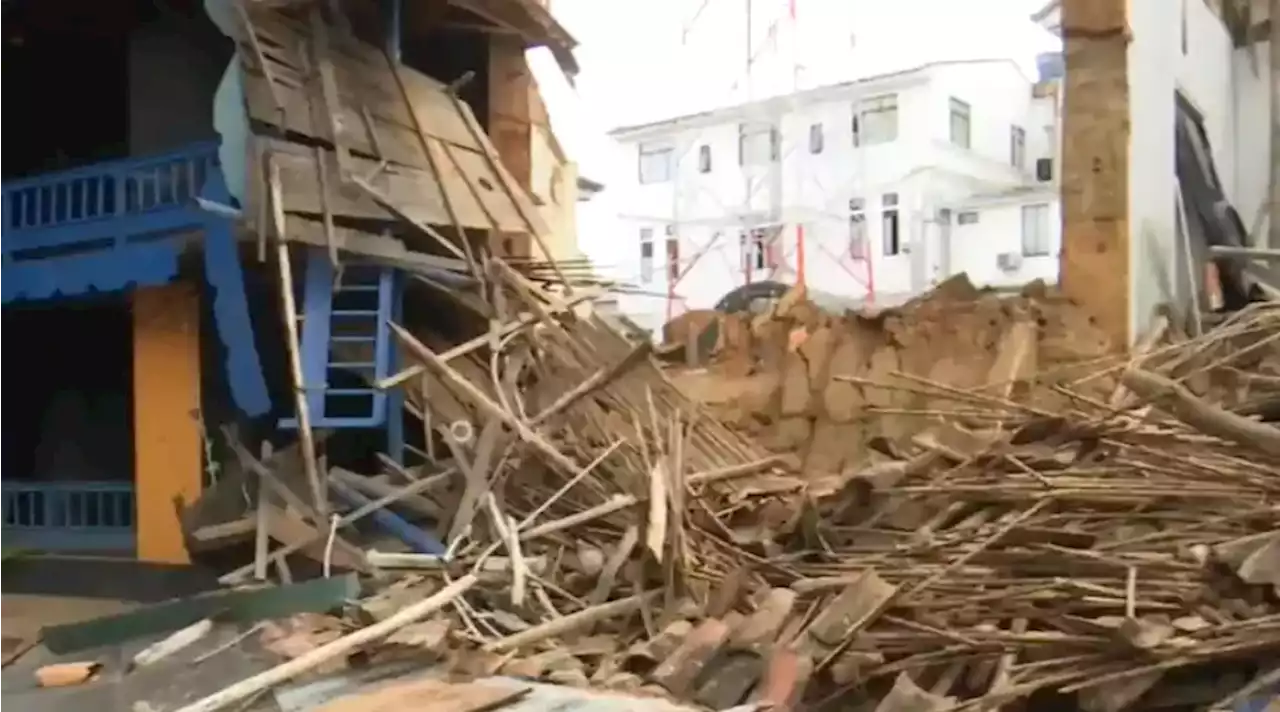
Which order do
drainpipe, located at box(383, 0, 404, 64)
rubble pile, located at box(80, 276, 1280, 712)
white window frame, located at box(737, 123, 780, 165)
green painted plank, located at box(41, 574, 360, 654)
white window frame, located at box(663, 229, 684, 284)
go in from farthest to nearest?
white window frame, located at box(737, 123, 780, 165)
white window frame, located at box(663, 229, 684, 284)
drainpipe, located at box(383, 0, 404, 64)
green painted plank, located at box(41, 574, 360, 654)
rubble pile, located at box(80, 276, 1280, 712)

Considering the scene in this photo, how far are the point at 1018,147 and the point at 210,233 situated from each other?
15.7 meters

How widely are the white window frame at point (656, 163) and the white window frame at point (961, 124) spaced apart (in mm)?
4924

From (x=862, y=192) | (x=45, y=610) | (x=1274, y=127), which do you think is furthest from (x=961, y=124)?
(x=45, y=610)

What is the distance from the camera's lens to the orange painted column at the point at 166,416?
29.2 ft

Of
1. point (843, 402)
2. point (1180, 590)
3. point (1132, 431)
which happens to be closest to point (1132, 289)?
point (843, 402)

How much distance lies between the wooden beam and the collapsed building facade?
4.56 m

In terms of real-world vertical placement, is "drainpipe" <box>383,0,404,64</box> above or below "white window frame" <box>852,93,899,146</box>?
below

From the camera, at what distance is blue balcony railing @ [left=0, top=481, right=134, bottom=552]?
9.40 m

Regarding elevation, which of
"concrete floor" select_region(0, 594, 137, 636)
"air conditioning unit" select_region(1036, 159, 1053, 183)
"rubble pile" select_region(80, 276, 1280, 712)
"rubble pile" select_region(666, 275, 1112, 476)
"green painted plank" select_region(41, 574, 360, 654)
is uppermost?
"air conditioning unit" select_region(1036, 159, 1053, 183)

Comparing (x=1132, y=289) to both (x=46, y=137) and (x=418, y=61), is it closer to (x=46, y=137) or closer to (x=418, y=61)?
(x=418, y=61)

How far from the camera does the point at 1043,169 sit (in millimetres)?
20531

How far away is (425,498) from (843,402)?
146 inches

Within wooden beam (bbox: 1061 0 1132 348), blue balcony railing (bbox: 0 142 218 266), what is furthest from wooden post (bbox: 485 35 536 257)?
wooden beam (bbox: 1061 0 1132 348)

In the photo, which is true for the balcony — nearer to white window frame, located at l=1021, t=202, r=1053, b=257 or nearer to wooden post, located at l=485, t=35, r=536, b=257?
wooden post, located at l=485, t=35, r=536, b=257
